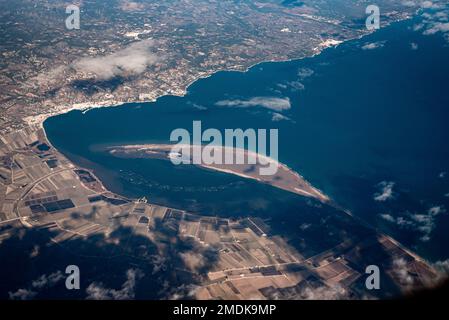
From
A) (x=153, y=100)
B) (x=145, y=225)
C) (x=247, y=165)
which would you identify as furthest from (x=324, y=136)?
(x=153, y=100)

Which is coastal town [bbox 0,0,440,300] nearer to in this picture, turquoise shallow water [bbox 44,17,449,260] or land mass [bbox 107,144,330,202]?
land mass [bbox 107,144,330,202]

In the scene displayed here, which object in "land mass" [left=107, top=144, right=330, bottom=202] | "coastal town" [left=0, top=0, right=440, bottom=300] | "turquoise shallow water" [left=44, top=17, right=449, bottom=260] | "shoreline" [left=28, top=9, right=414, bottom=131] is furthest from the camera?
"shoreline" [left=28, top=9, right=414, bottom=131]

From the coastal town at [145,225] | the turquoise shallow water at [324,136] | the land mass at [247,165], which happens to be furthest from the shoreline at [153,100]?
the land mass at [247,165]

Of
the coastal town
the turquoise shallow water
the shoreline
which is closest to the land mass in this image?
the coastal town

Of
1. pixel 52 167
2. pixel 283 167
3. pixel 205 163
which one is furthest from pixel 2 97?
pixel 283 167

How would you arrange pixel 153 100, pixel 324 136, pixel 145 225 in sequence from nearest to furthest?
pixel 145 225
pixel 324 136
pixel 153 100

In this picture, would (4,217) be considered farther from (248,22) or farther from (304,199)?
(248,22)

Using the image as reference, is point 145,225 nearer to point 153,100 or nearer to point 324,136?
point 324,136
